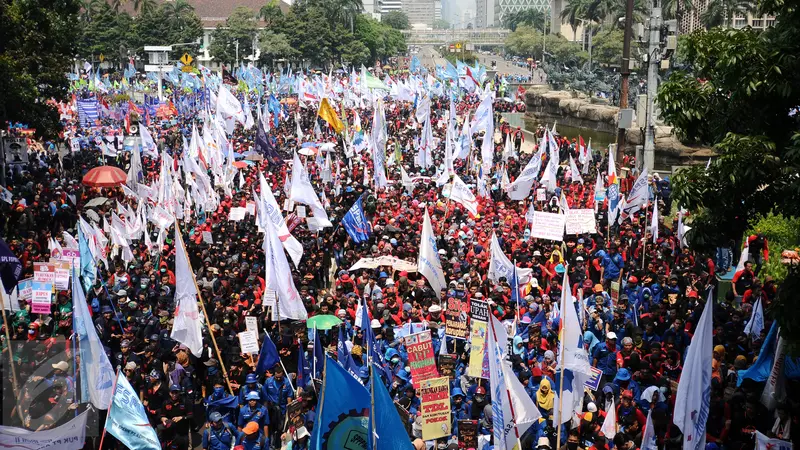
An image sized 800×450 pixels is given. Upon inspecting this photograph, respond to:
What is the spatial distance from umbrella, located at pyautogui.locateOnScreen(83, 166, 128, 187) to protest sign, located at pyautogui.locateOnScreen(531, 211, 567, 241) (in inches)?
480

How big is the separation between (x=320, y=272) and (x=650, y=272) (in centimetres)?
632

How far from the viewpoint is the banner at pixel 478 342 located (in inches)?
401

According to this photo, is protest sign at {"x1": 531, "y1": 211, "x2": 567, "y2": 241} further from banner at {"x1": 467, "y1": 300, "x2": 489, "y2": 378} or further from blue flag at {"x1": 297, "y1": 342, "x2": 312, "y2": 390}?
blue flag at {"x1": 297, "y1": 342, "x2": 312, "y2": 390}

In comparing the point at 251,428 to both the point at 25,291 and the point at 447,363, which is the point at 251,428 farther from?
the point at 25,291

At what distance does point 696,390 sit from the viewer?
8.38 meters

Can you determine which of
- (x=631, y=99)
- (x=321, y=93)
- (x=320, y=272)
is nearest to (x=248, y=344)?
(x=320, y=272)

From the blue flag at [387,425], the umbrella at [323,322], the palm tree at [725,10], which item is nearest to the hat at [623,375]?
the blue flag at [387,425]

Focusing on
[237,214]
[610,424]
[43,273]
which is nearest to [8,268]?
[43,273]

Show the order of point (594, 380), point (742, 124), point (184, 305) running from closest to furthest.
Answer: point (742, 124) → point (594, 380) → point (184, 305)

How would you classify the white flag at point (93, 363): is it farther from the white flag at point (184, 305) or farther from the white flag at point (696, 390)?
the white flag at point (696, 390)

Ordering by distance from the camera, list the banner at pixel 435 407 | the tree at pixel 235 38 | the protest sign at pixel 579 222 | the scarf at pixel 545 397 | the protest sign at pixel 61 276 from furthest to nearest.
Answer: the tree at pixel 235 38 < the protest sign at pixel 579 222 < the protest sign at pixel 61 276 < the scarf at pixel 545 397 < the banner at pixel 435 407

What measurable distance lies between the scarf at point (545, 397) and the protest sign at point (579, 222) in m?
6.97

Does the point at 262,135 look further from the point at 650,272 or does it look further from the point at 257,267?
the point at 650,272

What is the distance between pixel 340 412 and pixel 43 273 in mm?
7579
